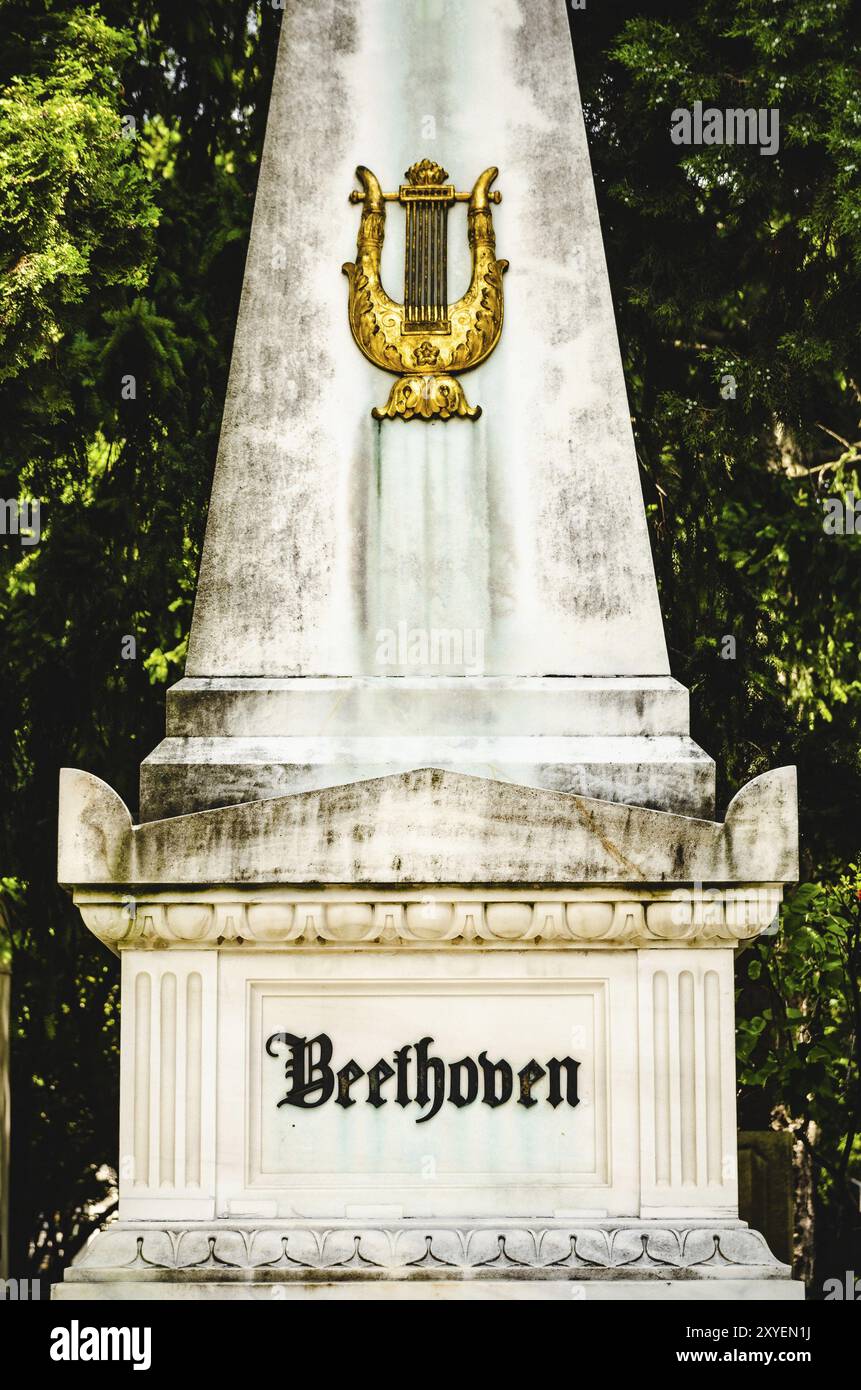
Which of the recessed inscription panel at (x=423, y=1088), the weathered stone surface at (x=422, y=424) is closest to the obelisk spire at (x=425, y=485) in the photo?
the weathered stone surface at (x=422, y=424)

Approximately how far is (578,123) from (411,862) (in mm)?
2731

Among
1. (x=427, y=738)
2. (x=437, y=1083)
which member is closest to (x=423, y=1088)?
(x=437, y=1083)

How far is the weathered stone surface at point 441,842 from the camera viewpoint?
5.91 m

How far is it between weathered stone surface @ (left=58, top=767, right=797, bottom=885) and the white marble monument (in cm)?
1

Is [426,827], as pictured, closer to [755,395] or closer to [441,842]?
[441,842]

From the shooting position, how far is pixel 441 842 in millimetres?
5910

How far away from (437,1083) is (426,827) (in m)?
0.78

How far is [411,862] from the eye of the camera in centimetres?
591

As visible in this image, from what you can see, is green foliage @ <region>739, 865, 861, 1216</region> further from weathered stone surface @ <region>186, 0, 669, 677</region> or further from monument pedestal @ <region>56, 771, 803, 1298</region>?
monument pedestal @ <region>56, 771, 803, 1298</region>

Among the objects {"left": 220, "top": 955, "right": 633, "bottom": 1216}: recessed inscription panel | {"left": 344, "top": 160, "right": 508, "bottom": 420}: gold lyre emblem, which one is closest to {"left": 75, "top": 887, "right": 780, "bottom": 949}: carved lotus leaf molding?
{"left": 220, "top": 955, "right": 633, "bottom": 1216}: recessed inscription panel

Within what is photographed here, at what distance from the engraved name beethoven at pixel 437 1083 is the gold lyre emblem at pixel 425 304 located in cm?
216

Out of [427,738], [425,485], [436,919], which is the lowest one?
[436,919]

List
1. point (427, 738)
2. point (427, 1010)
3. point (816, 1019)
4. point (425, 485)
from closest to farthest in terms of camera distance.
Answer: point (427, 1010)
point (427, 738)
point (425, 485)
point (816, 1019)
